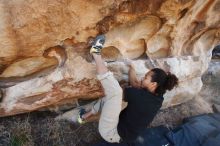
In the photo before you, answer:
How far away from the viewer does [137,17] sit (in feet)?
11.1

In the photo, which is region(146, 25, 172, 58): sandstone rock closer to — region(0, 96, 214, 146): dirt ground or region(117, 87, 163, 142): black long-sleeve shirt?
region(117, 87, 163, 142): black long-sleeve shirt

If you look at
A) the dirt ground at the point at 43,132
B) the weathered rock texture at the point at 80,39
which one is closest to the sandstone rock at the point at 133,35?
the weathered rock texture at the point at 80,39

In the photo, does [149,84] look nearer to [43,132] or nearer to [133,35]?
[133,35]

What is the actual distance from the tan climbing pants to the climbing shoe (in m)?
0.24

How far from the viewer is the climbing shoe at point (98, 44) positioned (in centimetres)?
315

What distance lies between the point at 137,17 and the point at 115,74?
0.59 metres

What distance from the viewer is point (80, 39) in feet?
10.6

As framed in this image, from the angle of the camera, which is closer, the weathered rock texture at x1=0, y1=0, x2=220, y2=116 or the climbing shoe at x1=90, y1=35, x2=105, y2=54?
the weathered rock texture at x1=0, y1=0, x2=220, y2=116

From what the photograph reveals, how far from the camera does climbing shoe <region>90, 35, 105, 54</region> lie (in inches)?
124

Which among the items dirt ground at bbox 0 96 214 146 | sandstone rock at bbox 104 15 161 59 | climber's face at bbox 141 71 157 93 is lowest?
dirt ground at bbox 0 96 214 146

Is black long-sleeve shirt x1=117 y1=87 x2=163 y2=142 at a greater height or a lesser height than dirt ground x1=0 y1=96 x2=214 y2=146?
greater

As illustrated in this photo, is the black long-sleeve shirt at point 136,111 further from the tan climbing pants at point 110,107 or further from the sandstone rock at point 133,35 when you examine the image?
the sandstone rock at point 133,35

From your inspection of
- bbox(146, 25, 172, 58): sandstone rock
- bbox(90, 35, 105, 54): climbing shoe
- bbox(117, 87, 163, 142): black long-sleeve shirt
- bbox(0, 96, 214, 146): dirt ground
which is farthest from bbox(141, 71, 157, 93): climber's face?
bbox(0, 96, 214, 146): dirt ground

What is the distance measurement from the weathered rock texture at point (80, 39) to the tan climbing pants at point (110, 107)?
0.38m
